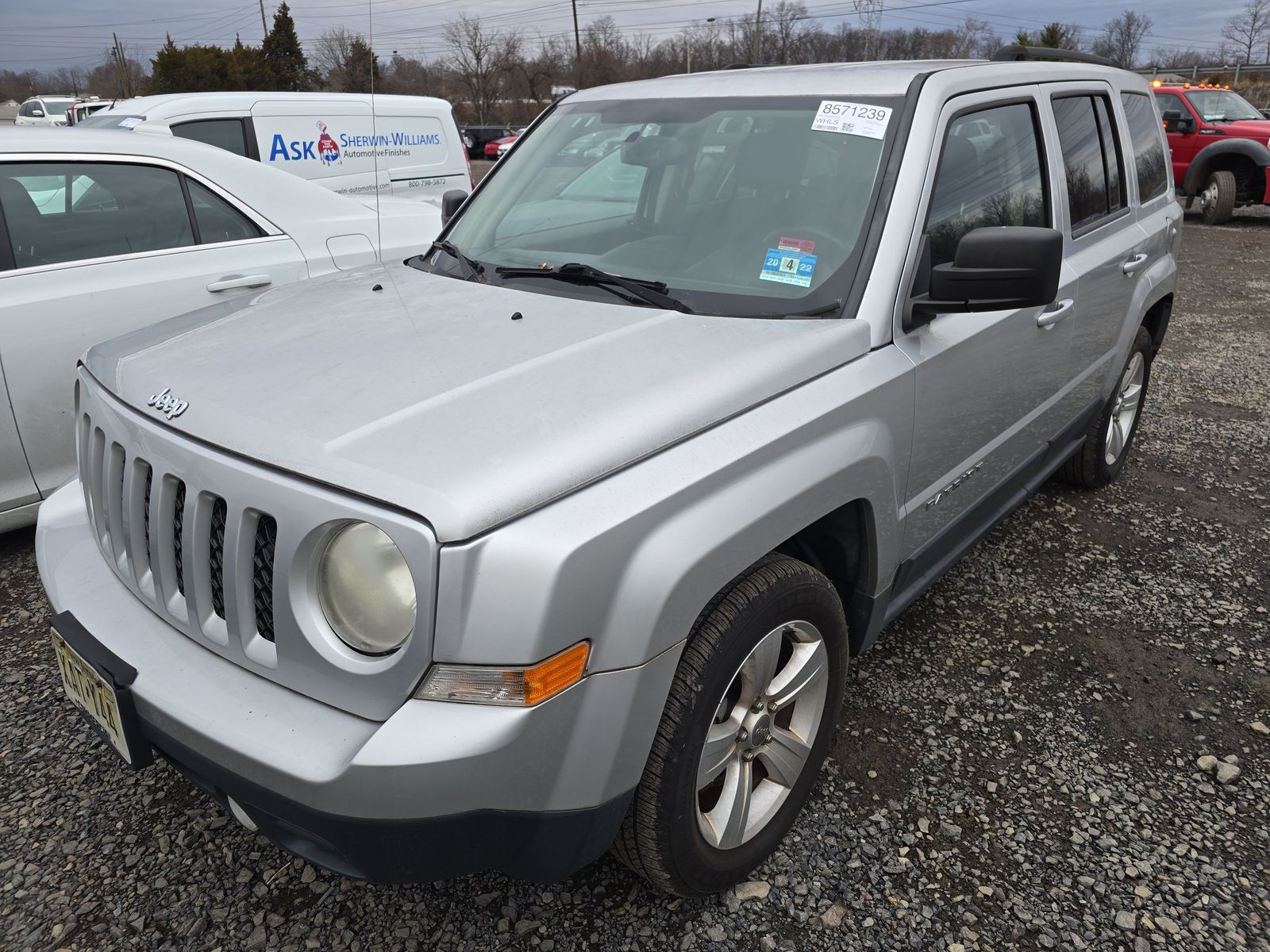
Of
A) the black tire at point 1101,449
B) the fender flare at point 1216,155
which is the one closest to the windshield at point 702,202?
the black tire at point 1101,449

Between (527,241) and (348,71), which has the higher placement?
(348,71)

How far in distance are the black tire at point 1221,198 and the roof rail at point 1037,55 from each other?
11851 mm

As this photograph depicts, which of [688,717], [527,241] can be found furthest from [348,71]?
[688,717]

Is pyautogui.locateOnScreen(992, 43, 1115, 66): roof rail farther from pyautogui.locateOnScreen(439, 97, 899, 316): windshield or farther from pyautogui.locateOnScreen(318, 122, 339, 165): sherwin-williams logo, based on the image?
pyautogui.locateOnScreen(318, 122, 339, 165): sherwin-williams logo

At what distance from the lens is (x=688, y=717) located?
1.73m

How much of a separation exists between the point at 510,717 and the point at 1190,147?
15864 millimetres

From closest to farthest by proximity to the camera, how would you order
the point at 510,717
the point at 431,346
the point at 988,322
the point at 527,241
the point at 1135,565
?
the point at 510,717, the point at 431,346, the point at 988,322, the point at 527,241, the point at 1135,565

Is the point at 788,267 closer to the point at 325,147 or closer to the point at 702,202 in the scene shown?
the point at 702,202

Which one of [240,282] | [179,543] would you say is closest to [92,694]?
[179,543]

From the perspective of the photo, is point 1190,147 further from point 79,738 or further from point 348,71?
point 79,738

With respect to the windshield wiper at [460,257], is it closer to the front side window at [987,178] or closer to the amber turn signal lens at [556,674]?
the front side window at [987,178]

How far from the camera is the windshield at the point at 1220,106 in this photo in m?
14.0

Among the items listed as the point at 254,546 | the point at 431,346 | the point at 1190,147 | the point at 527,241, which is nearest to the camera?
the point at 254,546

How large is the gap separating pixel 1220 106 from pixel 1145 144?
13.2 metres
